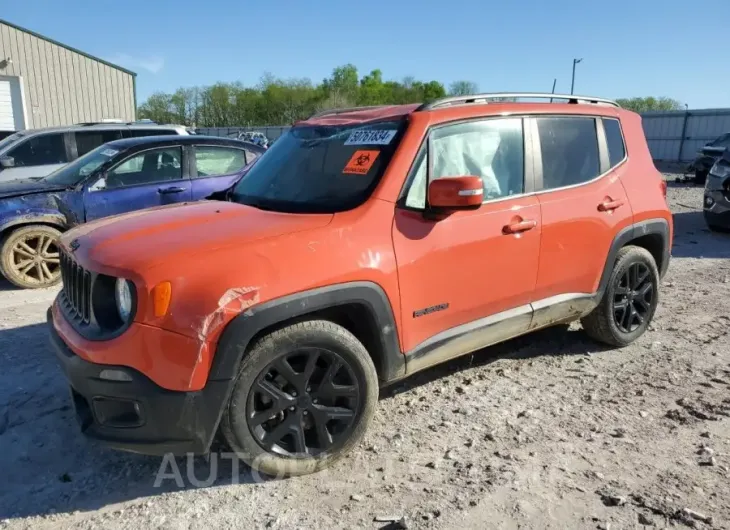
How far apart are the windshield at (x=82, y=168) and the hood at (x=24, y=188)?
0.33 feet

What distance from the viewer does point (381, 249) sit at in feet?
9.86

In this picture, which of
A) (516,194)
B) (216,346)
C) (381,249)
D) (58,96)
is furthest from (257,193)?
(58,96)

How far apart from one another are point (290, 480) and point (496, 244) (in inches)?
69.5

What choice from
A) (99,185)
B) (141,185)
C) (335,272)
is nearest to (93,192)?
(99,185)

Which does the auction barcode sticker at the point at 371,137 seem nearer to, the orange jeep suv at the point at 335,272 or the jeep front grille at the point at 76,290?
the orange jeep suv at the point at 335,272

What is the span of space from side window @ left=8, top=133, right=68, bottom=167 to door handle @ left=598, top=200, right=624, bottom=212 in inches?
350

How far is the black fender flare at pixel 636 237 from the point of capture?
4.23m

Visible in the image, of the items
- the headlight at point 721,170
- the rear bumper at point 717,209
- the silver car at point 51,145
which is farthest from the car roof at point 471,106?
the silver car at point 51,145

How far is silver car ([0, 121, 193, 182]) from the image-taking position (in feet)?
31.0

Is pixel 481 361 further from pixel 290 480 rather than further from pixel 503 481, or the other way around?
pixel 290 480

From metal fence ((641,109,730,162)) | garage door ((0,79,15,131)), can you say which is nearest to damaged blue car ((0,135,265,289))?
garage door ((0,79,15,131))

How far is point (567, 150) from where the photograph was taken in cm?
407

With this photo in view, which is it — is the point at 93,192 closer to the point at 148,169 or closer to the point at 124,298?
the point at 148,169

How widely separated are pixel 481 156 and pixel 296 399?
73.2 inches
